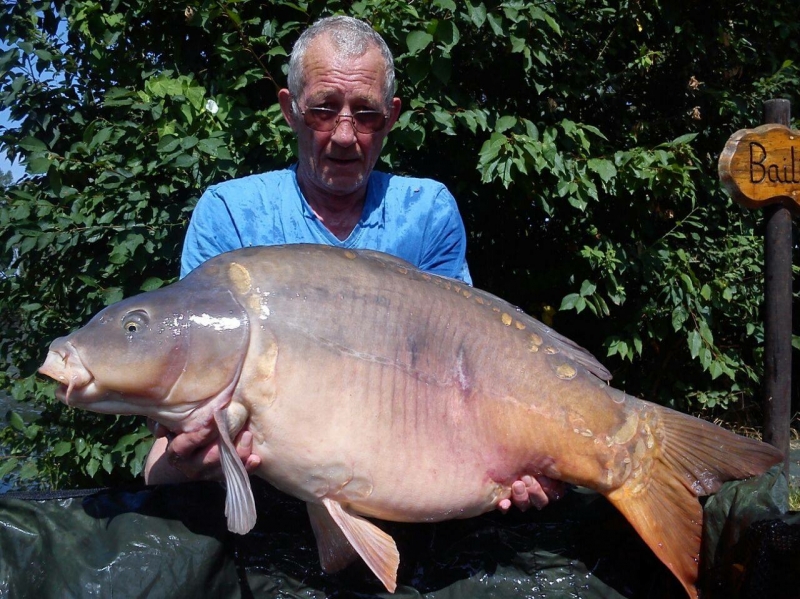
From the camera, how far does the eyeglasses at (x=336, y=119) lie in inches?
73.4

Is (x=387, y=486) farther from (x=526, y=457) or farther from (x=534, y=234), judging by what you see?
(x=534, y=234)

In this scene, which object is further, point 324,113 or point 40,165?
point 40,165

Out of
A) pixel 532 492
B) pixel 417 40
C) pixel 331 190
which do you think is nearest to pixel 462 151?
pixel 417 40

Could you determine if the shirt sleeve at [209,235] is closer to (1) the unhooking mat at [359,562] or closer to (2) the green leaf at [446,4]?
(1) the unhooking mat at [359,562]

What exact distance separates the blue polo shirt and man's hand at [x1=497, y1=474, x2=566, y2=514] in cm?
63

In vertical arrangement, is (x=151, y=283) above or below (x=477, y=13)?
below

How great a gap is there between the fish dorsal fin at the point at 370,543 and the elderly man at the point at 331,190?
0.44 metres

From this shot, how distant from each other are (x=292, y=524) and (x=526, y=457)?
0.58 metres

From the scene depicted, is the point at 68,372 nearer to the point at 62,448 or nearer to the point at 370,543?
the point at 370,543

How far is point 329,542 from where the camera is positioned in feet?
5.29

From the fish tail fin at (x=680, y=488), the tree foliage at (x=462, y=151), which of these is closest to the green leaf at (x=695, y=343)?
the tree foliage at (x=462, y=151)

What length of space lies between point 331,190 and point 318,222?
0.28 feet

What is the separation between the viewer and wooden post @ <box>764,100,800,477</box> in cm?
240

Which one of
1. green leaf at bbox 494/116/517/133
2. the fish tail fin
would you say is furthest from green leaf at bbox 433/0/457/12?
the fish tail fin
